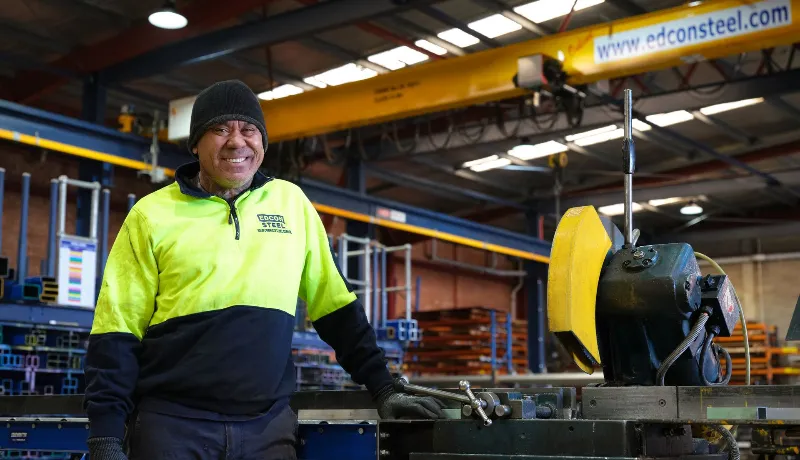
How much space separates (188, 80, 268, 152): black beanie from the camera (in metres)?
2.34

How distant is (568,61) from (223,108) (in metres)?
5.73

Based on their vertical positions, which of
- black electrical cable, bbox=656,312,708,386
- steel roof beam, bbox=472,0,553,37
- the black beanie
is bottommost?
black electrical cable, bbox=656,312,708,386

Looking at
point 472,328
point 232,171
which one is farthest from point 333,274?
point 472,328

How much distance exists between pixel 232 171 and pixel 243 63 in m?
8.71

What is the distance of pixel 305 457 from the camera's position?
9.07 feet

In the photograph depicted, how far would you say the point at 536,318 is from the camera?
13.7 meters

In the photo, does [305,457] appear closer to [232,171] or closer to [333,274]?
[333,274]

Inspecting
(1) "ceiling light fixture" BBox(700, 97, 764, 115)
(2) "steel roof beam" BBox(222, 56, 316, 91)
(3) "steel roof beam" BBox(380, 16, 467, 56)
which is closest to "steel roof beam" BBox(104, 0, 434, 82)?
(2) "steel roof beam" BBox(222, 56, 316, 91)

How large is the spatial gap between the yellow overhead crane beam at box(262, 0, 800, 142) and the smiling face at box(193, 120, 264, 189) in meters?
5.42

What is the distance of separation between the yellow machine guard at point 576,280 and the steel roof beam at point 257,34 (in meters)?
5.43

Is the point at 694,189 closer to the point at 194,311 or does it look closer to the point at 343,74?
the point at 343,74

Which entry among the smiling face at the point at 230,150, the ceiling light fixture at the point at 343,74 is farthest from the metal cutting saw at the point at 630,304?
the ceiling light fixture at the point at 343,74

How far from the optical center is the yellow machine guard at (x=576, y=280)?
238 centimetres

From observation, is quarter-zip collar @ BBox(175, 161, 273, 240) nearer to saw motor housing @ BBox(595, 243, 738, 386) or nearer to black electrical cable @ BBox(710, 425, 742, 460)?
saw motor housing @ BBox(595, 243, 738, 386)
